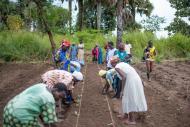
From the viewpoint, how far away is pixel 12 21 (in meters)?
36.7

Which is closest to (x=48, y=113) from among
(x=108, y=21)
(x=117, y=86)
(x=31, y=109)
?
(x=31, y=109)

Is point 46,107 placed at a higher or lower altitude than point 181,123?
higher

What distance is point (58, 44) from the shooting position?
1215 inches

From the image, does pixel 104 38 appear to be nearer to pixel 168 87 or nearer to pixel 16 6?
pixel 16 6

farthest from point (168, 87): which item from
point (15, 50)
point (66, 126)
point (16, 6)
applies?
point (16, 6)

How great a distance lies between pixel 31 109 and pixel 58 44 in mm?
24765

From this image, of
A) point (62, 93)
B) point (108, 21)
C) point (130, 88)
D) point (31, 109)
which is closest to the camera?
point (31, 109)

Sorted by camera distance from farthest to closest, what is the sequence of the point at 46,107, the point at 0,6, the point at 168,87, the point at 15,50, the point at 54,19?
the point at 54,19 < the point at 0,6 < the point at 15,50 < the point at 168,87 < the point at 46,107

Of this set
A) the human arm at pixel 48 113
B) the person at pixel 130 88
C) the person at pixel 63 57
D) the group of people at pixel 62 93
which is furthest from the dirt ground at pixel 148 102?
the human arm at pixel 48 113

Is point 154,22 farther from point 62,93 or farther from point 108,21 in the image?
point 62,93

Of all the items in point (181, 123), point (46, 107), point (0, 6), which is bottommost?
point (181, 123)

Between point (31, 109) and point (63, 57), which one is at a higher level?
point (63, 57)

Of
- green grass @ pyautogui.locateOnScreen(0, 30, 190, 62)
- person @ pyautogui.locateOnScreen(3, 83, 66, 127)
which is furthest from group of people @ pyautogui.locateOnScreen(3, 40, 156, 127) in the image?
green grass @ pyautogui.locateOnScreen(0, 30, 190, 62)

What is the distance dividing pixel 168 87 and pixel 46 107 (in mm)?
11512
